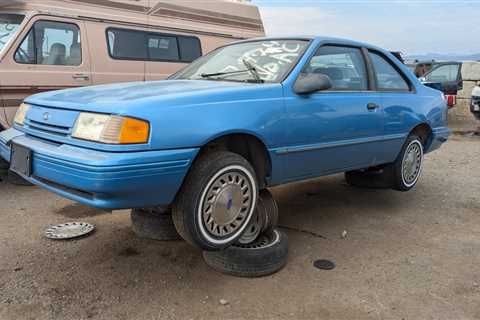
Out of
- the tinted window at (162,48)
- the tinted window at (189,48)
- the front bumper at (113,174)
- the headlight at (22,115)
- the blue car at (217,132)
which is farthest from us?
the tinted window at (189,48)

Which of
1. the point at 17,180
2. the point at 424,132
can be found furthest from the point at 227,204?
the point at 17,180

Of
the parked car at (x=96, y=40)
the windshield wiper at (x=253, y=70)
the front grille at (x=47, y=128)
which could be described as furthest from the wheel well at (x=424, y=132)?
the parked car at (x=96, y=40)

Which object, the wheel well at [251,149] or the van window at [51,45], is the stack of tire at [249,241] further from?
the van window at [51,45]

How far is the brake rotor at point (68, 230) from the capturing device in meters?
3.79

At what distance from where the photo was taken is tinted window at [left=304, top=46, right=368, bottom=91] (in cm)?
380

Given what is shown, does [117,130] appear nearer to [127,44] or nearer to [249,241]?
[249,241]

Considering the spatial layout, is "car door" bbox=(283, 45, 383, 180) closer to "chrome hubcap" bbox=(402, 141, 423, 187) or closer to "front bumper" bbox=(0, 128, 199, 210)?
"chrome hubcap" bbox=(402, 141, 423, 187)

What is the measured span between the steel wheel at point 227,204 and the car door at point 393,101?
1773mm

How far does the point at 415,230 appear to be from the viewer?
4.21m

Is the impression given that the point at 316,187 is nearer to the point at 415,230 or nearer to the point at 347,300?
the point at 415,230

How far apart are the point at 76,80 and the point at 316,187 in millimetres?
3404

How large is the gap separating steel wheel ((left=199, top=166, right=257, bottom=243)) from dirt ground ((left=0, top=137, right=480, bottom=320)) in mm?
387

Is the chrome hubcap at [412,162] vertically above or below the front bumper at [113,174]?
below

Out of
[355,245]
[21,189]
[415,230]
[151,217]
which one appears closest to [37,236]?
[151,217]
